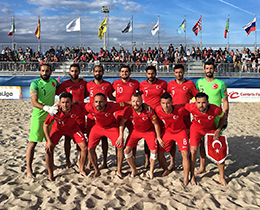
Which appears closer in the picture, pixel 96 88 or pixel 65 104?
pixel 65 104

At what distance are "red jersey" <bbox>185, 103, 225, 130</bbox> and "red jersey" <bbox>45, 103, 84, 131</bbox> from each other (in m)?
2.07

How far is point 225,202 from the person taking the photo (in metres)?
3.78

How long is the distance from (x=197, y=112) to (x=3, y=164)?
4258 millimetres

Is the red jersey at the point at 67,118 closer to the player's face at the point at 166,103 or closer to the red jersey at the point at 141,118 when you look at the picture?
the red jersey at the point at 141,118

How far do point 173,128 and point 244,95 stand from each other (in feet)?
37.5

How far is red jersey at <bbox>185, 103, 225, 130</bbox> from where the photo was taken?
4328 mm

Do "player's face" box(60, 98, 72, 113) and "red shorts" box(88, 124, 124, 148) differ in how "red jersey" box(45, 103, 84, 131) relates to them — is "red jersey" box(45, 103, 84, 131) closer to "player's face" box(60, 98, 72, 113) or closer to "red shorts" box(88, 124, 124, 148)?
"player's face" box(60, 98, 72, 113)

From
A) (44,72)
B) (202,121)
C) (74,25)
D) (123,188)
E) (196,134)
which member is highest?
(74,25)

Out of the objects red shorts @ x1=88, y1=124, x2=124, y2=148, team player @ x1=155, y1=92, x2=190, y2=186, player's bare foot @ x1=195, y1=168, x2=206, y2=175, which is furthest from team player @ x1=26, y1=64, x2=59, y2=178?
player's bare foot @ x1=195, y1=168, x2=206, y2=175

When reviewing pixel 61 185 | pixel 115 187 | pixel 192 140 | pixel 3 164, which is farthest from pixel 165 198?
pixel 3 164

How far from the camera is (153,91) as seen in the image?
5.04 meters

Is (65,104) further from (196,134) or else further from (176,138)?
(196,134)

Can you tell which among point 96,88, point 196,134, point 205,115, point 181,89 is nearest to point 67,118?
point 96,88

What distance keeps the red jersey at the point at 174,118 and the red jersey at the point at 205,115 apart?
0.15 m
